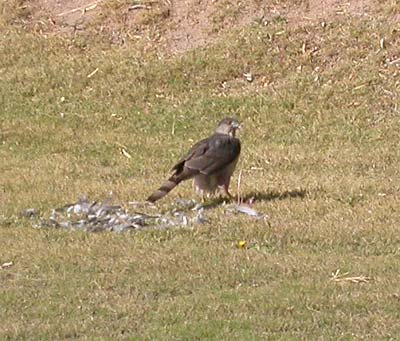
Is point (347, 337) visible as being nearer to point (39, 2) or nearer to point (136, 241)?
point (136, 241)

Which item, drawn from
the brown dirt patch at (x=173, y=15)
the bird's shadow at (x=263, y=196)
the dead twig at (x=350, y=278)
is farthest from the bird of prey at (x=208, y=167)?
the brown dirt patch at (x=173, y=15)

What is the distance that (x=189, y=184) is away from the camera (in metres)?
12.0

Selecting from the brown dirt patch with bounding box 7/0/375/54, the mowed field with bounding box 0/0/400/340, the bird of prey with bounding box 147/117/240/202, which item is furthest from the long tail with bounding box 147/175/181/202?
the brown dirt patch with bounding box 7/0/375/54

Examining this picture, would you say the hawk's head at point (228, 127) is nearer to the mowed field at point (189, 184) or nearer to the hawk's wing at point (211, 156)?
the hawk's wing at point (211, 156)

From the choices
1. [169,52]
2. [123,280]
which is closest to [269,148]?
[169,52]

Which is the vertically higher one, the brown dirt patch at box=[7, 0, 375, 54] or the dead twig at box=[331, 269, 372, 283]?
the dead twig at box=[331, 269, 372, 283]

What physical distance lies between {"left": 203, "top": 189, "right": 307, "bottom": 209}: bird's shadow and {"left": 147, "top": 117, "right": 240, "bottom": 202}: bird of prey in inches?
5.8

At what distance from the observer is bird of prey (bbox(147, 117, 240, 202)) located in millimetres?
10992

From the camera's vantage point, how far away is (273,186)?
11742mm

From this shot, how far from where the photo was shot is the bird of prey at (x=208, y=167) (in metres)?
11.0

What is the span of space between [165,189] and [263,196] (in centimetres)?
97

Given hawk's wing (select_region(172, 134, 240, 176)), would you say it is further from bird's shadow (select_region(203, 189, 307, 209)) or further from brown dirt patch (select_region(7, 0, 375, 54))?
brown dirt patch (select_region(7, 0, 375, 54))

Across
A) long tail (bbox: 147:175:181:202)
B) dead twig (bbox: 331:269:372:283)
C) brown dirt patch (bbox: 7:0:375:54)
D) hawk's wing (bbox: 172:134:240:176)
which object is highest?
dead twig (bbox: 331:269:372:283)

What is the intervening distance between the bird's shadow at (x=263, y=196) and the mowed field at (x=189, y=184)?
0.03m
